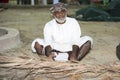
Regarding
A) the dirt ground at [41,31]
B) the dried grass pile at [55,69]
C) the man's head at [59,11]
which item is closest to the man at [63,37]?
the man's head at [59,11]

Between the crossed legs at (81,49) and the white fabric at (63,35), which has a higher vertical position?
the white fabric at (63,35)

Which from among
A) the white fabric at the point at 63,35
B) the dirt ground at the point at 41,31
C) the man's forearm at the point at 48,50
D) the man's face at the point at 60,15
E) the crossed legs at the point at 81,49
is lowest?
the dirt ground at the point at 41,31

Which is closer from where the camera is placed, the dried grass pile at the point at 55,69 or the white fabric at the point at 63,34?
the dried grass pile at the point at 55,69

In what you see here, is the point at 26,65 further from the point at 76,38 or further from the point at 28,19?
the point at 28,19

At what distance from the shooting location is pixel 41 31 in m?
8.13

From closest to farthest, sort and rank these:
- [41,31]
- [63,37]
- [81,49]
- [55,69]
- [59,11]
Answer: [55,69] → [59,11] → [63,37] → [81,49] → [41,31]

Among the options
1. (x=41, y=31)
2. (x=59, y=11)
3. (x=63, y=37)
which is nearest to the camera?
(x=59, y=11)

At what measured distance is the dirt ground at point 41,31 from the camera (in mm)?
5875

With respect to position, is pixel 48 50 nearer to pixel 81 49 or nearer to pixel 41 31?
pixel 81 49

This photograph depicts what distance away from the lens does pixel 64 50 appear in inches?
211

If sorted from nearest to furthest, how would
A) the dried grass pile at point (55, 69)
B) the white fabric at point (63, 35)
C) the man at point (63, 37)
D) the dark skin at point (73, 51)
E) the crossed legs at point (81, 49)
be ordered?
the dried grass pile at point (55, 69) → the dark skin at point (73, 51) → the man at point (63, 37) → the white fabric at point (63, 35) → the crossed legs at point (81, 49)

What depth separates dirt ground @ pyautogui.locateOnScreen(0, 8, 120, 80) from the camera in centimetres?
588

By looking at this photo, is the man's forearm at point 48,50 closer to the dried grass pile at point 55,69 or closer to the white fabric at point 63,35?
the white fabric at point 63,35

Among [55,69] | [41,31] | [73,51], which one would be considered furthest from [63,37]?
[55,69]
